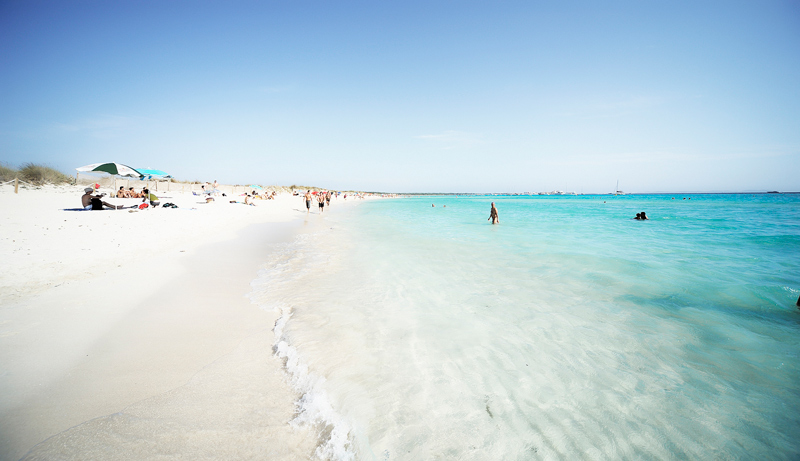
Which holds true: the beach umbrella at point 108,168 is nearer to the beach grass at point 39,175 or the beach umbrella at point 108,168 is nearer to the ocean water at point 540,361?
the ocean water at point 540,361

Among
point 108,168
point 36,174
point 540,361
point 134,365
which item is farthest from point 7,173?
point 540,361

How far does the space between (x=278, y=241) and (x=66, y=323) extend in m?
7.50

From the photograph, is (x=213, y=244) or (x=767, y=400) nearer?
(x=767, y=400)

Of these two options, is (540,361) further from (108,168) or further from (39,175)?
(39,175)

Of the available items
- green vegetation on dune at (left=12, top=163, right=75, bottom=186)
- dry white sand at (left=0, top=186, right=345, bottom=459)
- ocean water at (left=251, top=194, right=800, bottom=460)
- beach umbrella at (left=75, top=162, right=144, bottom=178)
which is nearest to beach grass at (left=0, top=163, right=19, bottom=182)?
green vegetation on dune at (left=12, top=163, right=75, bottom=186)

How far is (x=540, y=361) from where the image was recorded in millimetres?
3475

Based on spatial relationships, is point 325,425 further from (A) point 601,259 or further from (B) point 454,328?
(A) point 601,259

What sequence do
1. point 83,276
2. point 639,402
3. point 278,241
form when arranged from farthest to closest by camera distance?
point 278,241 → point 83,276 → point 639,402

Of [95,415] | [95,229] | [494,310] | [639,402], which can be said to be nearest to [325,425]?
[95,415]

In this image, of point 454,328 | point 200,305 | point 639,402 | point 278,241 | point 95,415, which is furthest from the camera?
point 278,241

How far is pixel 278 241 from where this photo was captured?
1133 cm

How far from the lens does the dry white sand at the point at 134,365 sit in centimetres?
Result: 218

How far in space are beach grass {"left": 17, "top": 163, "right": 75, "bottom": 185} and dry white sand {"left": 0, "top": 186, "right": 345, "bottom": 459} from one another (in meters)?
31.9

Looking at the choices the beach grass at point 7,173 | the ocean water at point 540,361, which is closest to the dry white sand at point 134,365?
the ocean water at point 540,361
